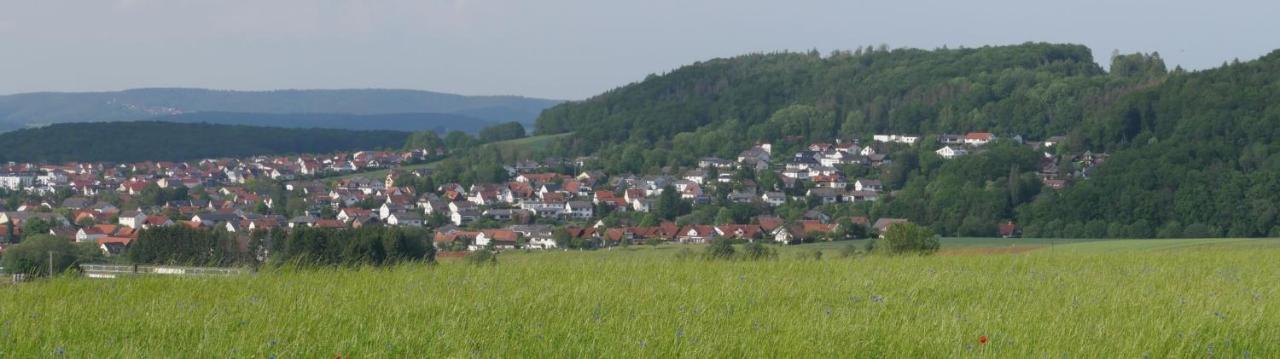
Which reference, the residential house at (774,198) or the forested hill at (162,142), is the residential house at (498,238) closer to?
the residential house at (774,198)

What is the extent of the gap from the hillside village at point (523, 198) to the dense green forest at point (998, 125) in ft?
6.04

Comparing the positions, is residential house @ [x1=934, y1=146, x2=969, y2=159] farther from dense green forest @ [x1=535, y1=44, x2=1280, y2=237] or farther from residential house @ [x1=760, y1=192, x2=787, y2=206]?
residential house @ [x1=760, y1=192, x2=787, y2=206]

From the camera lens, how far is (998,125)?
96500 mm

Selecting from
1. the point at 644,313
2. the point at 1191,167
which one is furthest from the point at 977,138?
the point at 644,313

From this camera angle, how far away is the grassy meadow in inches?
271

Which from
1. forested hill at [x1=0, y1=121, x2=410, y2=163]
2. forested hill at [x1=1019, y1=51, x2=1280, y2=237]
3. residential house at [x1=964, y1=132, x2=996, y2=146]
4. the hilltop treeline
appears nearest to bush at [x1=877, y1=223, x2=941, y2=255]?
the hilltop treeline

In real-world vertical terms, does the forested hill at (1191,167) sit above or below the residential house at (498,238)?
above

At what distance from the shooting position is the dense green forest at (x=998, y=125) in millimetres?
55656

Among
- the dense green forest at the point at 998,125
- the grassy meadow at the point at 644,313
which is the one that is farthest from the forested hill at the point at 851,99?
the grassy meadow at the point at 644,313

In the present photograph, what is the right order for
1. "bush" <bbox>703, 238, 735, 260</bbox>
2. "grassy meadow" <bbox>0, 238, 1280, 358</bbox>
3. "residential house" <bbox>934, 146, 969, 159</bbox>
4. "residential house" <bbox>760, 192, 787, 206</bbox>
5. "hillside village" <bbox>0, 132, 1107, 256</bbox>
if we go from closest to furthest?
"grassy meadow" <bbox>0, 238, 1280, 358</bbox>
"bush" <bbox>703, 238, 735, 260</bbox>
"hillside village" <bbox>0, 132, 1107, 256</bbox>
"residential house" <bbox>760, 192, 787, 206</bbox>
"residential house" <bbox>934, 146, 969, 159</bbox>

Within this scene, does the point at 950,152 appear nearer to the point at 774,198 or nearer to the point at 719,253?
the point at 774,198

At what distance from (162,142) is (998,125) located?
6983cm

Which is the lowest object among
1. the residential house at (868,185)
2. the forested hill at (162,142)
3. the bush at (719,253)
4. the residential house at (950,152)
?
the forested hill at (162,142)

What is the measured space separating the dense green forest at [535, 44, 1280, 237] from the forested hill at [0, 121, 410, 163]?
2619 centimetres
